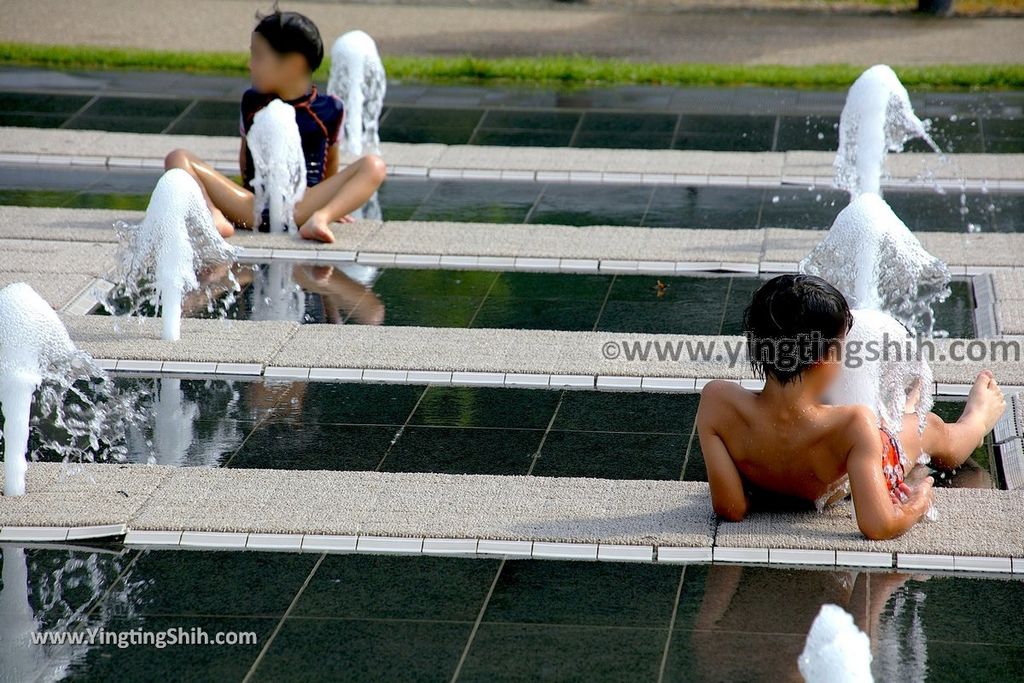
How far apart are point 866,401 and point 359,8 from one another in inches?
381

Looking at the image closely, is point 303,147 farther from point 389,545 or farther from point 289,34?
point 389,545

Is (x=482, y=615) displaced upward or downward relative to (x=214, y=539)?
downward

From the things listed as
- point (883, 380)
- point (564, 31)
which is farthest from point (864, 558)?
point (564, 31)

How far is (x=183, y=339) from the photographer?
16.8 ft

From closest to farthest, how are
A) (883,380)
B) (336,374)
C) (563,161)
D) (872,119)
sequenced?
(883,380) → (336,374) → (872,119) → (563,161)

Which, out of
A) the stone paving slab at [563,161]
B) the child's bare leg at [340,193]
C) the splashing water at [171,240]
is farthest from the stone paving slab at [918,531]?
the stone paving slab at [563,161]

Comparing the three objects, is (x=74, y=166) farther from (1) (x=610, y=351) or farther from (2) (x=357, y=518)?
(2) (x=357, y=518)

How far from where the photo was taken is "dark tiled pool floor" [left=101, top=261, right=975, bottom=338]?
5383 mm

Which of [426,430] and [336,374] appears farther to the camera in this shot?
[336,374]

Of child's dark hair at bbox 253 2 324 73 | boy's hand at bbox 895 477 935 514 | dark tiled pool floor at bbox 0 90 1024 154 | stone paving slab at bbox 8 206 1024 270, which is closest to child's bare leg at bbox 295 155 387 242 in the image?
stone paving slab at bbox 8 206 1024 270

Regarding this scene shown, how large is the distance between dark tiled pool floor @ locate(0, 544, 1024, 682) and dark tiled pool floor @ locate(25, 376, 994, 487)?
0.62 meters

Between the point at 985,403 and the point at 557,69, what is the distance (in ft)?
21.7

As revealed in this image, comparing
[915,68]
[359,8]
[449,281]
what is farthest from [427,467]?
[359,8]

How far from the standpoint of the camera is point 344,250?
6.26 meters
